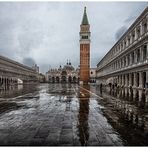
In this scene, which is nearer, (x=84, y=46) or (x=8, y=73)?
(x=8, y=73)

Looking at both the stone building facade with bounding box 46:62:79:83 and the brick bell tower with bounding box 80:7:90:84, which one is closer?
the brick bell tower with bounding box 80:7:90:84

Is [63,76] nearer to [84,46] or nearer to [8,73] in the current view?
[84,46]

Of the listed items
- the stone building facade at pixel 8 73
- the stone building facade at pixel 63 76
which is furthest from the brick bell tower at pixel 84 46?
the stone building facade at pixel 63 76

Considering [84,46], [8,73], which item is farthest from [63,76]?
[8,73]

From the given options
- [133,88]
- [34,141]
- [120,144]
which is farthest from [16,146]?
[133,88]

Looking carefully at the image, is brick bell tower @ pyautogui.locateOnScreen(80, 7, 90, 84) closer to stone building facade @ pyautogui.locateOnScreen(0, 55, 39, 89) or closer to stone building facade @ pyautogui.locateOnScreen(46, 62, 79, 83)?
stone building facade @ pyautogui.locateOnScreen(0, 55, 39, 89)

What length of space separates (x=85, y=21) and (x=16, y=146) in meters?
111

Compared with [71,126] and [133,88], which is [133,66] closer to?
[133,88]

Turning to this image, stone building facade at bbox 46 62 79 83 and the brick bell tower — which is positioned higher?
the brick bell tower

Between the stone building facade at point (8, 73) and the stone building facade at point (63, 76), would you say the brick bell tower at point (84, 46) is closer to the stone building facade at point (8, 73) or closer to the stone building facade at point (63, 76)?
the stone building facade at point (8, 73)

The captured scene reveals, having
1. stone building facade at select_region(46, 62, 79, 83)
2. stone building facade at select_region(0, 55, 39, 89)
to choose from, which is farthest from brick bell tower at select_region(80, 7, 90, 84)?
stone building facade at select_region(46, 62, 79, 83)

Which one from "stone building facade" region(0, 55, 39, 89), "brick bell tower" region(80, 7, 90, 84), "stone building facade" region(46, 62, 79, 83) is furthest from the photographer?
"stone building facade" region(46, 62, 79, 83)

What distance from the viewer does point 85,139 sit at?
7535mm

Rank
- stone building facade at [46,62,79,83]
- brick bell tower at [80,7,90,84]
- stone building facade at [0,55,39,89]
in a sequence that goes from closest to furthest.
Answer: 1. stone building facade at [0,55,39,89]
2. brick bell tower at [80,7,90,84]
3. stone building facade at [46,62,79,83]
